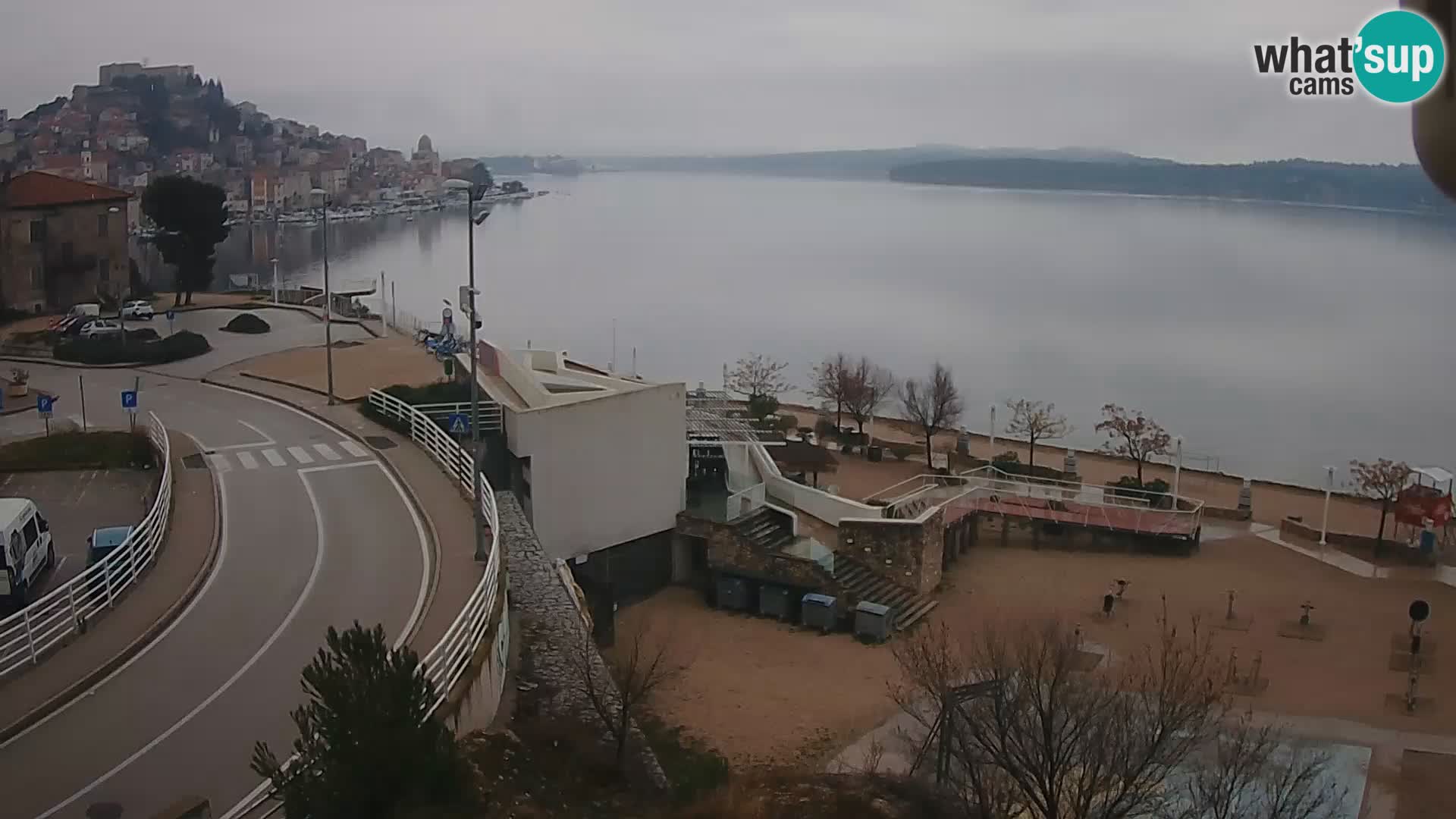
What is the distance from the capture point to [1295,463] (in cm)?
4119

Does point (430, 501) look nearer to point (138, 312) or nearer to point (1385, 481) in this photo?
point (1385, 481)

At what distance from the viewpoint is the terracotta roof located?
38.2 metres

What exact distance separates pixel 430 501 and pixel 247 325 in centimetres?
2093

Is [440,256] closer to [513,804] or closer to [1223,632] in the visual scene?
[1223,632]

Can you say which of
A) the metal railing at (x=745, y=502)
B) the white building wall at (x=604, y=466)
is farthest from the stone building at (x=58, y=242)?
the metal railing at (x=745, y=502)

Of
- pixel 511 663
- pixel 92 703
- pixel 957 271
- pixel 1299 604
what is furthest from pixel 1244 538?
pixel 957 271

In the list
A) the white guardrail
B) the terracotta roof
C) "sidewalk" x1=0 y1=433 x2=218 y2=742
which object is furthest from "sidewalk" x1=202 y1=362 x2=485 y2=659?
the terracotta roof

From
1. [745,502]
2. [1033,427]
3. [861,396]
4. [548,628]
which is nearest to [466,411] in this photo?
[745,502]

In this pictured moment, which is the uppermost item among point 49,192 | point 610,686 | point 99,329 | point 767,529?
point 49,192

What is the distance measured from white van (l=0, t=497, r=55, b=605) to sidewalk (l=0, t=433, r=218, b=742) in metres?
1.31

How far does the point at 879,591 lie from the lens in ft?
67.5

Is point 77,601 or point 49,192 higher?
point 49,192

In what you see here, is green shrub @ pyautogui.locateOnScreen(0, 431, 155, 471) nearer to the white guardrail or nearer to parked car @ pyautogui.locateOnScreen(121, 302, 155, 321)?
the white guardrail

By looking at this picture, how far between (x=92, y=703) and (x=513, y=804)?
3862 mm
